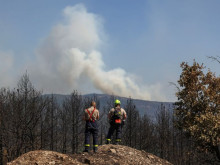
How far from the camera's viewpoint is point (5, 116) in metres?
34.1

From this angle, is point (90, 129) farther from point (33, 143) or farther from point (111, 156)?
point (33, 143)

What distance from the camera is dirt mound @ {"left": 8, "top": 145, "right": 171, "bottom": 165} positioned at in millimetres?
10758

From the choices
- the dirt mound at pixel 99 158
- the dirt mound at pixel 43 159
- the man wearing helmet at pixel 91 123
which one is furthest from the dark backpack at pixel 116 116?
the dirt mound at pixel 43 159

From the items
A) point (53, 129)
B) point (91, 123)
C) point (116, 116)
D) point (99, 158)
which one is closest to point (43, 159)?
point (99, 158)

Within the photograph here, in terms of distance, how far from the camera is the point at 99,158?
11.9m

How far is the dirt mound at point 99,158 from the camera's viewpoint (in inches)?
424

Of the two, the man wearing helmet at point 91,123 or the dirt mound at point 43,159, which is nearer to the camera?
the dirt mound at point 43,159

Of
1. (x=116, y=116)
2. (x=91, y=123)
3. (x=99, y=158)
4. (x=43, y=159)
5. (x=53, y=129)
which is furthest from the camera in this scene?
(x=53, y=129)

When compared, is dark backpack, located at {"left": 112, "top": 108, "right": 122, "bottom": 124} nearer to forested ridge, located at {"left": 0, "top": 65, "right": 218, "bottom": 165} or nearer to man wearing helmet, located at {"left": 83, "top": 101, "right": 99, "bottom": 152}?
man wearing helmet, located at {"left": 83, "top": 101, "right": 99, "bottom": 152}

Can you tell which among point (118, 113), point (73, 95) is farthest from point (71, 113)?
point (118, 113)

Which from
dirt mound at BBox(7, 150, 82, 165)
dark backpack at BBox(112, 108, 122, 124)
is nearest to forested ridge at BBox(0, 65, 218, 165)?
dark backpack at BBox(112, 108, 122, 124)

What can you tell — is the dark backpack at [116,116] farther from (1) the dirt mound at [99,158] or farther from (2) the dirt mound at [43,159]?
(2) the dirt mound at [43,159]

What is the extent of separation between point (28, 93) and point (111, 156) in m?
25.8

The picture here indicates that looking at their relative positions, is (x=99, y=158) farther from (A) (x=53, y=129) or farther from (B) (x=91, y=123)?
(A) (x=53, y=129)
